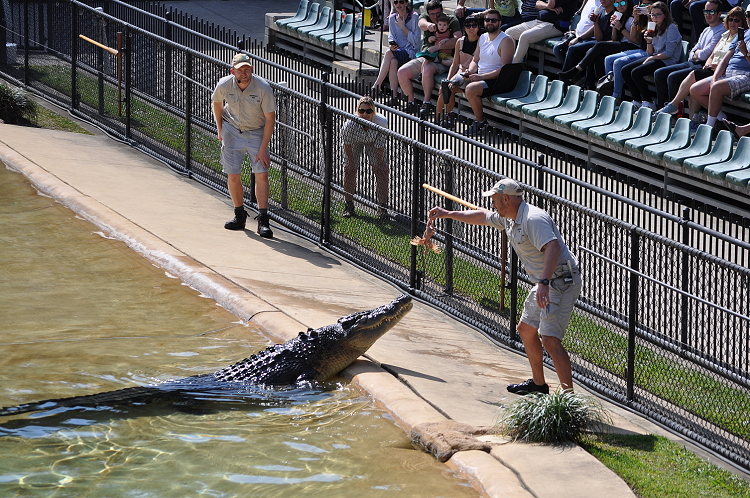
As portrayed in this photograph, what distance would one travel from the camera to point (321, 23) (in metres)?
20.7

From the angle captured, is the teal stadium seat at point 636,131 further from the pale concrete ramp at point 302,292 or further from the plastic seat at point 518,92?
the pale concrete ramp at point 302,292

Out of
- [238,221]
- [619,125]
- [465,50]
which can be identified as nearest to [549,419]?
[238,221]

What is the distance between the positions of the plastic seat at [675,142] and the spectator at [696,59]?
0.89 metres

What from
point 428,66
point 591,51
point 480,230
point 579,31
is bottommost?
point 480,230

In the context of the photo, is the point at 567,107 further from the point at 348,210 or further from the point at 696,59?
the point at 348,210

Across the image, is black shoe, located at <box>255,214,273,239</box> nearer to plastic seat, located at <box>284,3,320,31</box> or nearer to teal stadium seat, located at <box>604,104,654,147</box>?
teal stadium seat, located at <box>604,104,654,147</box>

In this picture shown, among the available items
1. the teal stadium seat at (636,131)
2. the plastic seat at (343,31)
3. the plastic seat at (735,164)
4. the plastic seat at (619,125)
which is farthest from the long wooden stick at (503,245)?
the plastic seat at (343,31)

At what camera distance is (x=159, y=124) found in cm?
1410

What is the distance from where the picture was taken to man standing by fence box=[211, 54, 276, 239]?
421 inches

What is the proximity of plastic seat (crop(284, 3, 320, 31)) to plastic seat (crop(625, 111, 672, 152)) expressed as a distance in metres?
9.62

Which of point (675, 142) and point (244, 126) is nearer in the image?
point (244, 126)

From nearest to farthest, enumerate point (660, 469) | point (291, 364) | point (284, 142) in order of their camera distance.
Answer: point (660, 469) < point (291, 364) < point (284, 142)

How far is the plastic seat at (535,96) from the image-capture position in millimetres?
15000

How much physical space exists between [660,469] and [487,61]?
10347 millimetres
